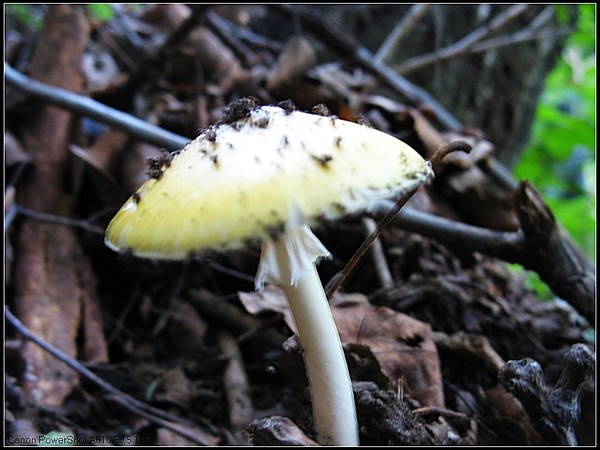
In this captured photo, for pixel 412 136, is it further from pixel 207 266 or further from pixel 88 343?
pixel 88 343

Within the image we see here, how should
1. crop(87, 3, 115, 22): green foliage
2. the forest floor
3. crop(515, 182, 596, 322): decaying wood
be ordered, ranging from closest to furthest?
the forest floor → crop(515, 182, 596, 322): decaying wood → crop(87, 3, 115, 22): green foliage

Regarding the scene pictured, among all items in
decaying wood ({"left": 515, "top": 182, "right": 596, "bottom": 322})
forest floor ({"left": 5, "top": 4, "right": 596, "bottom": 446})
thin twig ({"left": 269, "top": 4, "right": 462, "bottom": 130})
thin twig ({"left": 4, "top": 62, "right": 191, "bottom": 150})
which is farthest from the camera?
thin twig ({"left": 269, "top": 4, "right": 462, "bottom": 130})

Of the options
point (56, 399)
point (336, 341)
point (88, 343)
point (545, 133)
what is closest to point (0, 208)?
point (88, 343)

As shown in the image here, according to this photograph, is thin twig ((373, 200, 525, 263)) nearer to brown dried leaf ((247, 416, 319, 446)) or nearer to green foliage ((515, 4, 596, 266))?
brown dried leaf ((247, 416, 319, 446))

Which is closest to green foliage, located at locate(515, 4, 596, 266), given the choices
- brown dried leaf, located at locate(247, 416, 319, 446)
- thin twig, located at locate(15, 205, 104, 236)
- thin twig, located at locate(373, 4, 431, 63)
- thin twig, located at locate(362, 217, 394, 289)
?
thin twig, located at locate(373, 4, 431, 63)

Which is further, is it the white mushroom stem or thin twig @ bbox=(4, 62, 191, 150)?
thin twig @ bbox=(4, 62, 191, 150)

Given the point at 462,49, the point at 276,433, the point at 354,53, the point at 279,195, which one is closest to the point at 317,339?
the point at 276,433

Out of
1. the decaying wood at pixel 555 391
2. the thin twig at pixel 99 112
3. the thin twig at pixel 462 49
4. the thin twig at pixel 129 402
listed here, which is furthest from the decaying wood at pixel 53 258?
the thin twig at pixel 462 49
